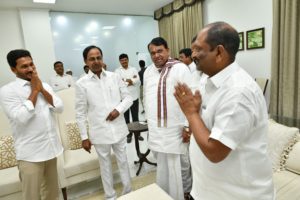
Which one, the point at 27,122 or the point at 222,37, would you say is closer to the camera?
the point at 222,37

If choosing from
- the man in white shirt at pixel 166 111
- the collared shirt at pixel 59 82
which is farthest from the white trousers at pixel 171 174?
the collared shirt at pixel 59 82

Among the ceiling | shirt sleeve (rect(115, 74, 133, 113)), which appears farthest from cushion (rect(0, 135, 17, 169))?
the ceiling

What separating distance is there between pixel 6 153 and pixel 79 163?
77 cm

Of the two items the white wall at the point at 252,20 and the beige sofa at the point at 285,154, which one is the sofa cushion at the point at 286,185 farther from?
the white wall at the point at 252,20

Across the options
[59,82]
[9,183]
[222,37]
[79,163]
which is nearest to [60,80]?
[59,82]

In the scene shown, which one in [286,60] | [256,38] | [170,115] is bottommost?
[170,115]

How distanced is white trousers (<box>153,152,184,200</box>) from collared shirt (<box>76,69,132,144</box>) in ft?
1.49

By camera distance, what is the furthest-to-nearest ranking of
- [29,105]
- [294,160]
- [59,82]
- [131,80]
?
[59,82], [131,80], [294,160], [29,105]

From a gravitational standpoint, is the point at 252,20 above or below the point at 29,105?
above

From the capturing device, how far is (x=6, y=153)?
7.77 ft

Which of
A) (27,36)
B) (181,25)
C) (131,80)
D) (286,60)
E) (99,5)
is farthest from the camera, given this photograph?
(181,25)

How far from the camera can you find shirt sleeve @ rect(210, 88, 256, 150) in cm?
81

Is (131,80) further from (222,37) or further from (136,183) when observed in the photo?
(222,37)

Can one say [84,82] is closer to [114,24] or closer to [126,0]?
[126,0]
